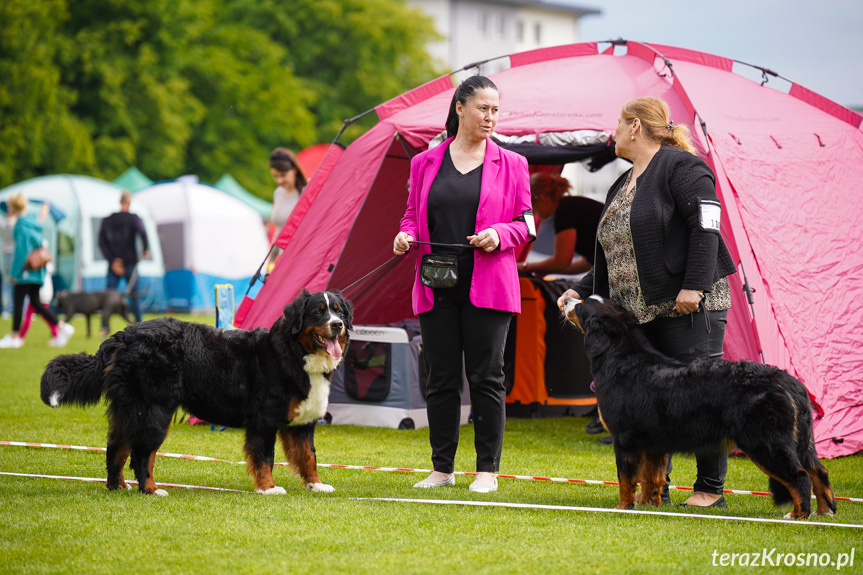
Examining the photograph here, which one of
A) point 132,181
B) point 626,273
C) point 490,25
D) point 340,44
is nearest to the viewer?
point 626,273

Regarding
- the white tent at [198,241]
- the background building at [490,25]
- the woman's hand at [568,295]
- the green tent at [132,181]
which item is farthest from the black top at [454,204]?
the background building at [490,25]

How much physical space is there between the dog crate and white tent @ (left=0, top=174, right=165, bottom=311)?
12572mm

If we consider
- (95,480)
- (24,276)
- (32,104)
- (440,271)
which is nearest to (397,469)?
(440,271)

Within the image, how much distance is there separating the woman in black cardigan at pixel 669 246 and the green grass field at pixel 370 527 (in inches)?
23.1

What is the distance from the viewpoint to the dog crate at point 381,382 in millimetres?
6750

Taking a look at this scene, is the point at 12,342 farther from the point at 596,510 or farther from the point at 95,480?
the point at 596,510

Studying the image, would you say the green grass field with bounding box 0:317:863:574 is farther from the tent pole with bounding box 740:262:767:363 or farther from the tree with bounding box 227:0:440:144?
the tree with bounding box 227:0:440:144

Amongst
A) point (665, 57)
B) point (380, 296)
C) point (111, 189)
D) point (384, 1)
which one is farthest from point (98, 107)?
point (665, 57)

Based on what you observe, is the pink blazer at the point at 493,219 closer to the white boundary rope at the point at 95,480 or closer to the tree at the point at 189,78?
the white boundary rope at the point at 95,480

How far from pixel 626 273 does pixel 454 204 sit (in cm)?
88

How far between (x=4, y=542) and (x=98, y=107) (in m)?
26.8

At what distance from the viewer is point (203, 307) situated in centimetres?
2050

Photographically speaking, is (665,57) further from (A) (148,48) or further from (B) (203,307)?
(A) (148,48)

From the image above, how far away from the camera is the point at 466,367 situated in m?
4.59
